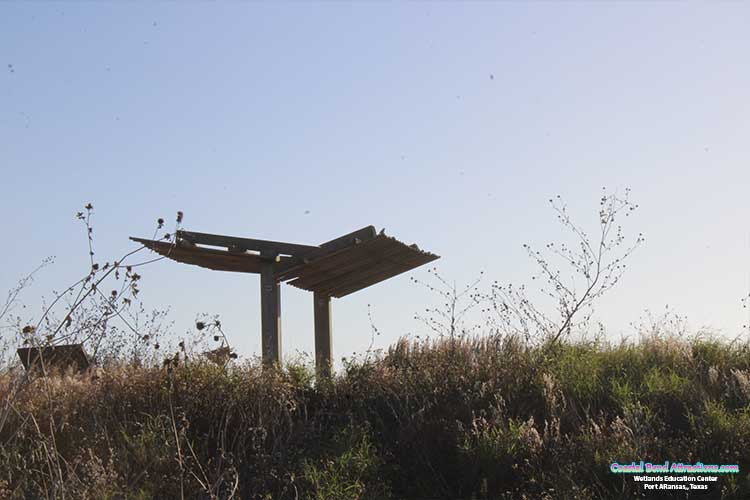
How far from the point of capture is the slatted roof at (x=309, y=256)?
30.8ft

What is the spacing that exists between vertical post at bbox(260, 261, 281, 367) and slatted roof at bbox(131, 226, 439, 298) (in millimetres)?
105

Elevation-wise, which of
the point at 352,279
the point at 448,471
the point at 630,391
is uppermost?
the point at 352,279

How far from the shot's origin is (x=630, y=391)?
8359 mm

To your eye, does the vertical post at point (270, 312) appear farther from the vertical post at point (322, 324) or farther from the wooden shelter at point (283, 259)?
the vertical post at point (322, 324)

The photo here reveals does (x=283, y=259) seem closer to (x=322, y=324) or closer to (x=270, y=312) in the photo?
(x=270, y=312)

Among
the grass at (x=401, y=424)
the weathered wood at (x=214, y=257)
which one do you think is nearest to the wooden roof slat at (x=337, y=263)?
the weathered wood at (x=214, y=257)

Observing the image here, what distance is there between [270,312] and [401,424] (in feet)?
7.96

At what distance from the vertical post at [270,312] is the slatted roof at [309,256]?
105 millimetres

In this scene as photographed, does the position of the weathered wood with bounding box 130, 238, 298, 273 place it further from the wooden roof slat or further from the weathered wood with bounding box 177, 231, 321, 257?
the wooden roof slat

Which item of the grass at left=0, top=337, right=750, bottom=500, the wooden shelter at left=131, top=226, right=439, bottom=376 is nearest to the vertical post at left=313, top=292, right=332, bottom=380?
the wooden shelter at left=131, top=226, right=439, bottom=376

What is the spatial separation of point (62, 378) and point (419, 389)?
4346 millimetres

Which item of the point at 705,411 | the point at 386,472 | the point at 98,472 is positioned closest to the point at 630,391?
the point at 705,411

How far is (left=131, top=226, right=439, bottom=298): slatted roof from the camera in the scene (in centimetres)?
939

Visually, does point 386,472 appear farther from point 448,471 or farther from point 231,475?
point 231,475
